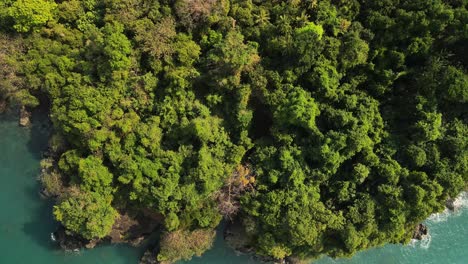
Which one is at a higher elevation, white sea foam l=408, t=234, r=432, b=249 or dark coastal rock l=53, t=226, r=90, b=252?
white sea foam l=408, t=234, r=432, b=249

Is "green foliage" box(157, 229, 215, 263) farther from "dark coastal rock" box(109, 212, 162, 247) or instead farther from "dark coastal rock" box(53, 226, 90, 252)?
"dark coastal rock" box(53, 226, 90, 252)

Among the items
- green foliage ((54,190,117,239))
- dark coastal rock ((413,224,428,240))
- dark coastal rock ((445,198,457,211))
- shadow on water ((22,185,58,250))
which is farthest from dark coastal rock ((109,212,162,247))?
dark coastal rock ((445,198,457,211))

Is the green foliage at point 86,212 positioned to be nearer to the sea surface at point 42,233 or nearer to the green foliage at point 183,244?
the green foliage at point 183,244

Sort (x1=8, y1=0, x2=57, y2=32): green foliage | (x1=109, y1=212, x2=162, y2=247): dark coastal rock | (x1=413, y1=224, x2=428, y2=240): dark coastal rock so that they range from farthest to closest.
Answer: (x1=413, y1=224, x2=428, y2=240): dark coastal rock → (x1=109, y1=212, x2=162, y2=247): dark coastal rock → (x1=8, y1=0, x2=57, y2=32): green foliage

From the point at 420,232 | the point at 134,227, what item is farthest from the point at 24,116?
the point at 420,232

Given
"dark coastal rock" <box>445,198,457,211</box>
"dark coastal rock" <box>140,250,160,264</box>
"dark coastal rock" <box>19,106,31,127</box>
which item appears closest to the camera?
"dark coastal rock" <box>140,250,160,264</box>

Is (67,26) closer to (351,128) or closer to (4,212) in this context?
(4,212)

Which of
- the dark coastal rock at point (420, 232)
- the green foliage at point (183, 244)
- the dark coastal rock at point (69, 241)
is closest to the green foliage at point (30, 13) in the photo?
the dark coastal rock at point (69, 241)
